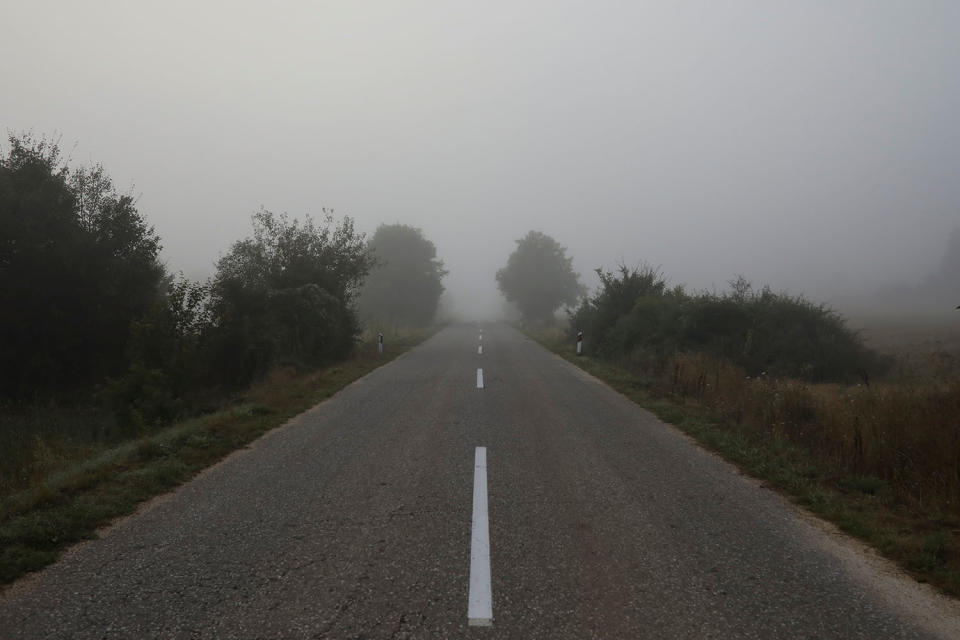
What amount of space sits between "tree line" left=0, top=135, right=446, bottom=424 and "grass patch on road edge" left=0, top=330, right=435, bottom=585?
2.27 meters

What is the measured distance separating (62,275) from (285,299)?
5.53 m

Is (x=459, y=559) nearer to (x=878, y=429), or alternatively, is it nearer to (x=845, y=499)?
(x=845, y=499)

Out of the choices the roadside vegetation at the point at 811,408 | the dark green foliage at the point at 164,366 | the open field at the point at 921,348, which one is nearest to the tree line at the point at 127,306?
the dark green foliage at the point at 164,366

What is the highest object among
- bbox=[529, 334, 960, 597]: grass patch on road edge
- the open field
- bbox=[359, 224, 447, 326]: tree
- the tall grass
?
bbox=[359, 224, 447, 326]: tree

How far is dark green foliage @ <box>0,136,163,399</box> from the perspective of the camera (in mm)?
13727

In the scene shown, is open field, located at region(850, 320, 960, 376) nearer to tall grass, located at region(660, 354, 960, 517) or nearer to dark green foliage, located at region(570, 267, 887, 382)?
dark green foliage, located at region(570, 267, 887, 382)

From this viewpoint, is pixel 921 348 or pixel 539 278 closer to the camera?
pixel 921 348

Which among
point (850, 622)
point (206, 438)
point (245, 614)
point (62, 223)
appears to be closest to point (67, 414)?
point (62, 223)

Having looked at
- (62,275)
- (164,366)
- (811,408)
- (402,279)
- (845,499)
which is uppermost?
(402,279)

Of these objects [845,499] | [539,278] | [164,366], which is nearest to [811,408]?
[845,499]

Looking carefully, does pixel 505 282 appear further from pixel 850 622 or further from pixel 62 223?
pixel 850 622

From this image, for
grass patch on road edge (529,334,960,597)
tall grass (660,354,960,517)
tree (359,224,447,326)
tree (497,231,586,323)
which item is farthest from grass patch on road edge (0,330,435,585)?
tree (497,231,586,323)

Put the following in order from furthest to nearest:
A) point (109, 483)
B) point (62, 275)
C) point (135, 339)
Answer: point (62, 275), point (135, 339), point (109, 483)

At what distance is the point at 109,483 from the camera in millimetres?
5883
